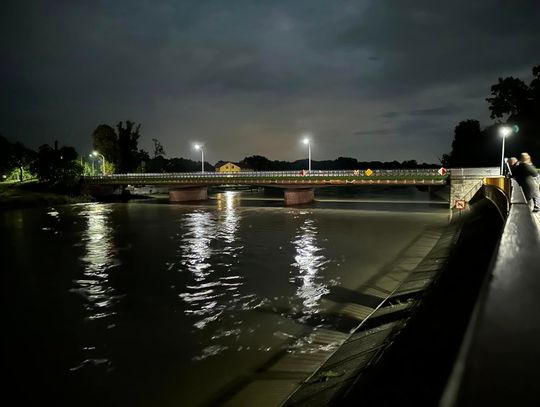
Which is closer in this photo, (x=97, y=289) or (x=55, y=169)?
(x=97, y=289)

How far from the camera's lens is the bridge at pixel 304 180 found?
46.9 meters

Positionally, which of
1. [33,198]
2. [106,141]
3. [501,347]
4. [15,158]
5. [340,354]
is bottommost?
[340,354]

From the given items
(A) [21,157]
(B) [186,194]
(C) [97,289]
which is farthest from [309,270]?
(A) [21,157]

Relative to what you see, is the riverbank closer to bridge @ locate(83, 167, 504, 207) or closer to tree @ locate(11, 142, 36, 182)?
bridge @ locate(83, 167, 504, 207)

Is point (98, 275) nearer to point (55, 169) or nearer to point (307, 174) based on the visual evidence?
point (307, 174)

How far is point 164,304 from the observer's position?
1477cm

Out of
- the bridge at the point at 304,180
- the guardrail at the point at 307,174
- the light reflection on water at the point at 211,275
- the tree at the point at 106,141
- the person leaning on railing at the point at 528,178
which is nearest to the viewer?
the person leaning on railing at the point at 528,178

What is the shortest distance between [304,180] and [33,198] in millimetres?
49284

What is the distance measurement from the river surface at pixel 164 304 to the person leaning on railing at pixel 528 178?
25.8 ft

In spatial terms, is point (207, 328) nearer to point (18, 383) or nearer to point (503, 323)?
point (18, 383)

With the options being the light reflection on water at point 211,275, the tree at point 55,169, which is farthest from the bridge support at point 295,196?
the tree at point 55,169

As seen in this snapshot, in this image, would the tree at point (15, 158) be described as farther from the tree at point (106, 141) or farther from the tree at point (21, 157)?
the tree at point (106, 141)

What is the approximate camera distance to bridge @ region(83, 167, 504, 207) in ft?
154

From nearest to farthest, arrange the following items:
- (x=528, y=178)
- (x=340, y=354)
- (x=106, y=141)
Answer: (x=340, y=354) → (x=528, y=178) → (x=106, y=141)
